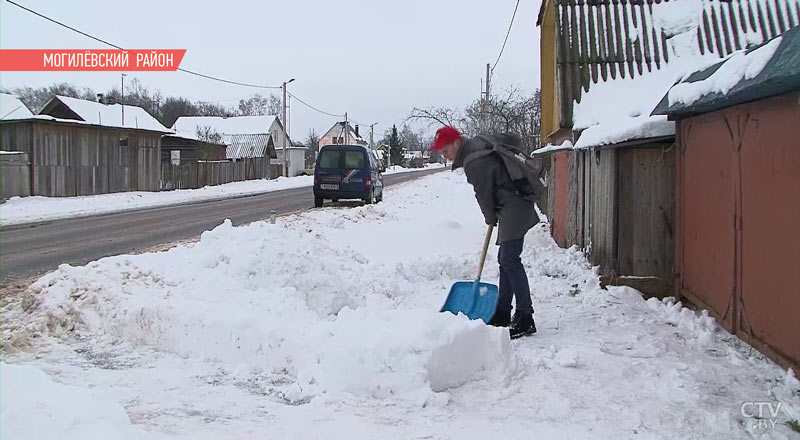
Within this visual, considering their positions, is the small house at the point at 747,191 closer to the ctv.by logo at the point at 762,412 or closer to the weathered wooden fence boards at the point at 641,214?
the ctv.by logo at the point at 762,412

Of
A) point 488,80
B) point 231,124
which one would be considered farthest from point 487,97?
point 231,124

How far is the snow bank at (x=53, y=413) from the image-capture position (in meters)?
2.65

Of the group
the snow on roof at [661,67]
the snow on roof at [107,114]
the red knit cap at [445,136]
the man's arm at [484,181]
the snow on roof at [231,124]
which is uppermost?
the snow on roof at [231,124]

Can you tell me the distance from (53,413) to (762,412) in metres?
3.65

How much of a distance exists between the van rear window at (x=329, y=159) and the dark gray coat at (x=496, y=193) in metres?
14.3

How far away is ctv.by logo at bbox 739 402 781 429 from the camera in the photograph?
3.44 meters

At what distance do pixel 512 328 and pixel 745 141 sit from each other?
223 centimetres

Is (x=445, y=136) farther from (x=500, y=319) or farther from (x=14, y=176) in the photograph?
(x=14, y=176)

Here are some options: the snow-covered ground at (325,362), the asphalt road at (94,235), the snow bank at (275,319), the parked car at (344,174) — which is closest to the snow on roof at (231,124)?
the parked car at (344,174)

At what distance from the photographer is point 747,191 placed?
4.67 m

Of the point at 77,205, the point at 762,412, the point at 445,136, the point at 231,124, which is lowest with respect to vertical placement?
the point at 762,412

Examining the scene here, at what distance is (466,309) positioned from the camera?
526 cm

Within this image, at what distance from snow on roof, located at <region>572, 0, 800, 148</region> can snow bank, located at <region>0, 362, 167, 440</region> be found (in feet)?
20.2

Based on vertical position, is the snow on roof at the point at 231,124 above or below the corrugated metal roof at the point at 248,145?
above
